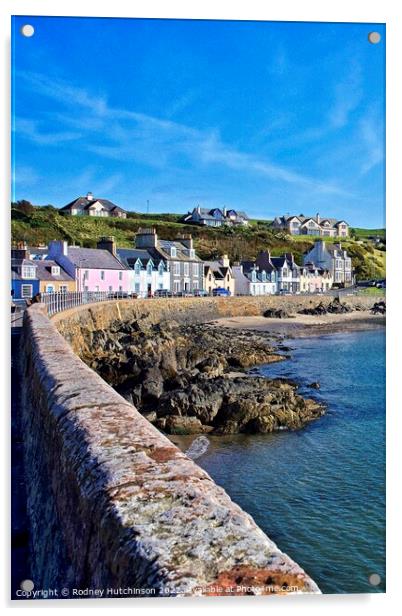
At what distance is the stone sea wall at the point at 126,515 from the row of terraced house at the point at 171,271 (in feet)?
48.1

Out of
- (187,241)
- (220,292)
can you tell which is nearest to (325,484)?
(220,292)

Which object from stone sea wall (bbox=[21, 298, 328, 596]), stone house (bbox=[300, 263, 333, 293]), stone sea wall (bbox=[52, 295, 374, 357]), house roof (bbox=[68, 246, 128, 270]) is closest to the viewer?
stone sea wall (bbox=[21, 298, 328, 596])

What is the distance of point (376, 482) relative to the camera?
7191mm

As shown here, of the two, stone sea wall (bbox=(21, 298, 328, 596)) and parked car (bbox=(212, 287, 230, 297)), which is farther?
parked car (bbox=(212, 287, 230, 297))

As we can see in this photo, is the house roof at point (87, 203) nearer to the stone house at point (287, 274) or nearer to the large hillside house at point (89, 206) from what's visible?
the large hillside house at point (89, 206)

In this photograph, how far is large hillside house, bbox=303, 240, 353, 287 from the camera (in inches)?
448

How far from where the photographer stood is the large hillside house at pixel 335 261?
37.3ft

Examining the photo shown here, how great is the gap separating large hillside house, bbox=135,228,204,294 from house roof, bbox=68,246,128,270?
3.16 metres

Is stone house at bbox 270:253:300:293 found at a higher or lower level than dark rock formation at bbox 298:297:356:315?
higher

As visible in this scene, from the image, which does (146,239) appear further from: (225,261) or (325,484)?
(325,484)

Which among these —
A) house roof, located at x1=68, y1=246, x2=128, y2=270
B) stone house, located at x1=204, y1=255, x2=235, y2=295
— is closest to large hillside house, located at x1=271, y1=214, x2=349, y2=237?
house roof, located at x1=68, y1=246, x2=128, y2=270

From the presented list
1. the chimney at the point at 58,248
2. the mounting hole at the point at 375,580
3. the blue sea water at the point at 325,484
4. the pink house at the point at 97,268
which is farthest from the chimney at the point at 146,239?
the mounting hole at the point at 375,580

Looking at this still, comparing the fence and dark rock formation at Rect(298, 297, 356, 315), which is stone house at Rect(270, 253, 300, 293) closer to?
dark rock formation at Rect(298, 297, 356, 315)
